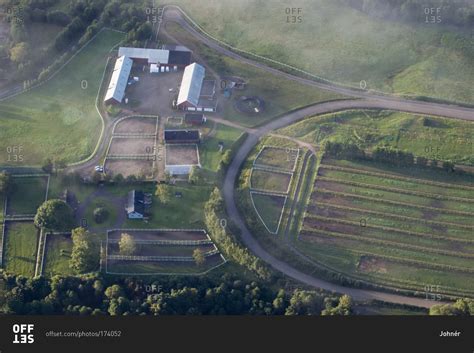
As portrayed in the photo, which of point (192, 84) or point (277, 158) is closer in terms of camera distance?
point (277, 158)

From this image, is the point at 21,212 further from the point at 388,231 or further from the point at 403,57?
the point at 403,57

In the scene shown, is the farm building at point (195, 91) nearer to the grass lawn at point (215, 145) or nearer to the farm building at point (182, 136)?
the grass lawn at point (215, 145)

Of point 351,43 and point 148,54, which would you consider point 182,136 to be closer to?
point 148,54

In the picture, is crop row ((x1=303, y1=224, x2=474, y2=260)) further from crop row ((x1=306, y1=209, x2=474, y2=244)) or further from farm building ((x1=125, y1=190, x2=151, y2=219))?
farm building ((x1=125, y1=190, x2=151, y2=219))

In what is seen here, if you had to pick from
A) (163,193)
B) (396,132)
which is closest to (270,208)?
(163,193)

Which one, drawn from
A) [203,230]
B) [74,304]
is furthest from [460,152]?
[74,304]

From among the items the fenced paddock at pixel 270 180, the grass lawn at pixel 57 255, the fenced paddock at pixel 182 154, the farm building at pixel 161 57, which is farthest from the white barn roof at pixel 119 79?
the grass lawn at pixel 57 255
